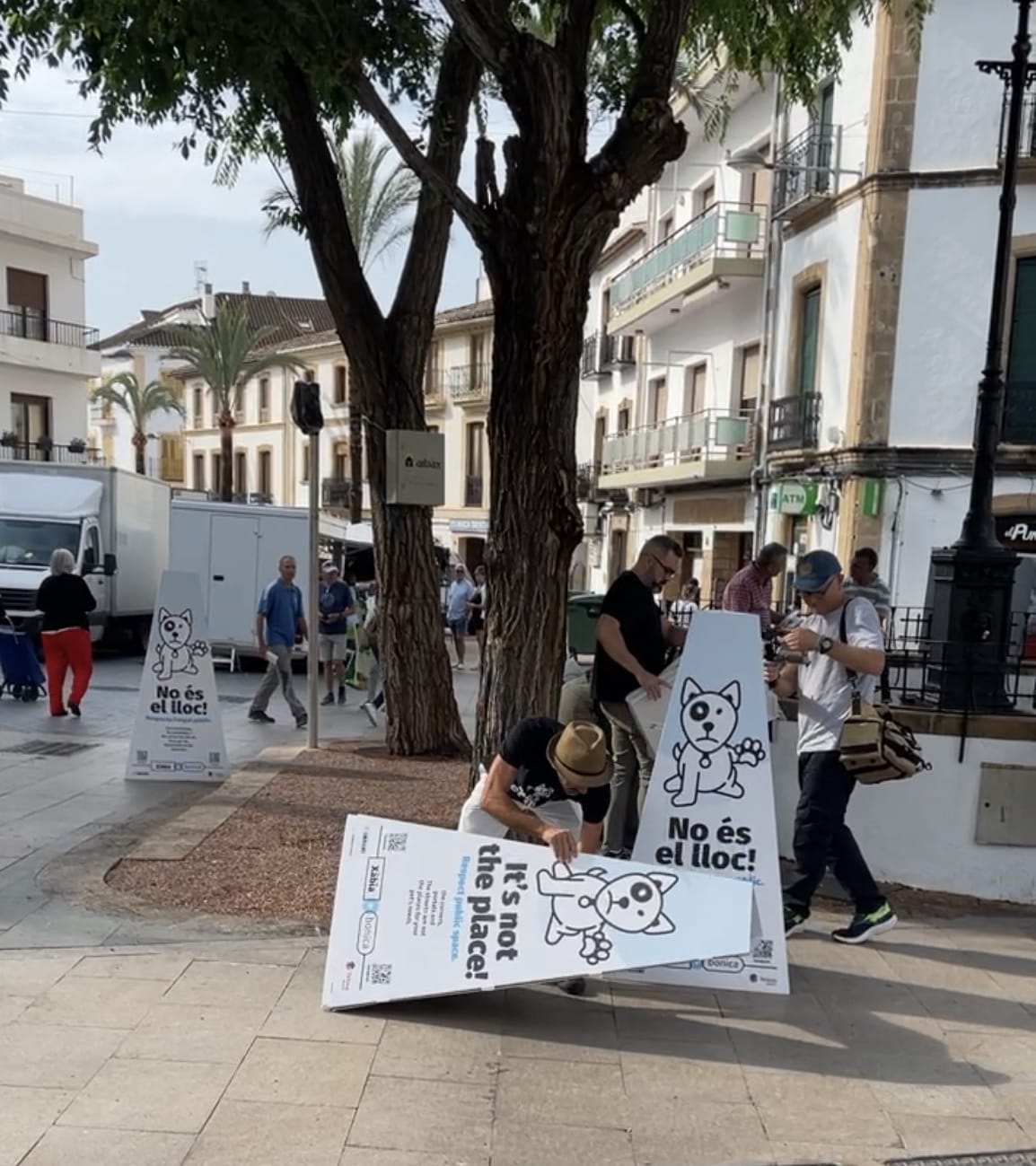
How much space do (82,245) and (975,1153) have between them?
35061mm

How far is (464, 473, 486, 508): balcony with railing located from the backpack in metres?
32.2

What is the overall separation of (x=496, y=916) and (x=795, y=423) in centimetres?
1503

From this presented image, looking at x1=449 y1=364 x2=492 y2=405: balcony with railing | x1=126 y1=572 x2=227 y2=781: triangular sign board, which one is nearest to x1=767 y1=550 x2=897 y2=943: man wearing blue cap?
x1=126 y1=572 x2=227 y2=781: triangular sign board

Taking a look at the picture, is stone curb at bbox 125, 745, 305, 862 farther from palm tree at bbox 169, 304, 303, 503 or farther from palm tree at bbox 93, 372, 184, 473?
palm tree at bbox 93, 372, 184, 473

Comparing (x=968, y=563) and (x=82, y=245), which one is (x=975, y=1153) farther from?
(x=82, y=245)

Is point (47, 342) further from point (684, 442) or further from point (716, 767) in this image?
point (716, 767)

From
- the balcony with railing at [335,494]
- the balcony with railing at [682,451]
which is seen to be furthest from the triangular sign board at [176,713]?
the balcony with railing at [335,494]

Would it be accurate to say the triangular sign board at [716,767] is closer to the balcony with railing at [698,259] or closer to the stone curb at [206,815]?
the stone curb at [206,815]

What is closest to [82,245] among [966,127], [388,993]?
[966,127]

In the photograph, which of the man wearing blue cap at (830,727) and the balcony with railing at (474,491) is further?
the balcony with railing at (474,491)

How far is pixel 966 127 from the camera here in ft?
49.5

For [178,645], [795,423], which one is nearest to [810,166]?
[795,423]

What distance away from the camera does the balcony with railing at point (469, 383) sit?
36.3 m

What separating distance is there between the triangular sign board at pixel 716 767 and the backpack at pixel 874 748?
38 cm
